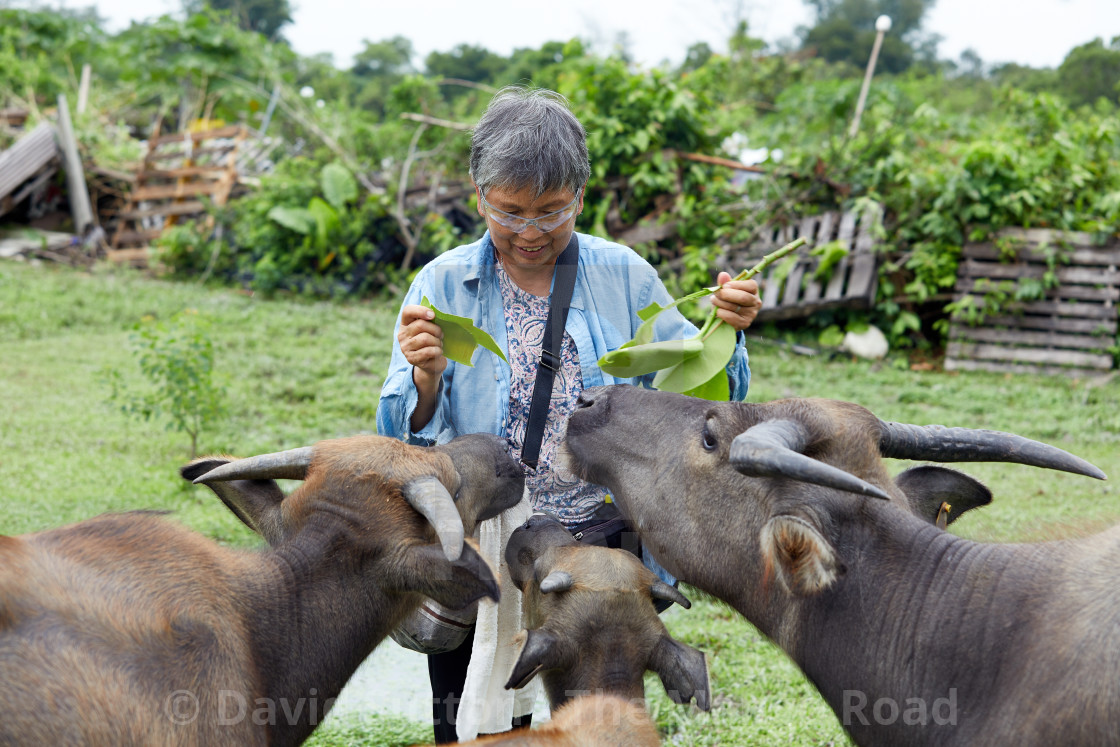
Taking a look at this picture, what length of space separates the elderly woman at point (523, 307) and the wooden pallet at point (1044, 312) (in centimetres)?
918

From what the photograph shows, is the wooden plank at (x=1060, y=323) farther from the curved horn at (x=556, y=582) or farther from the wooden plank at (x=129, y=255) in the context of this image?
the wooden plank at (x=129, y=255)

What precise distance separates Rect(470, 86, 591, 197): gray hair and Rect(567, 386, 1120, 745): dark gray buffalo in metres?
1.04

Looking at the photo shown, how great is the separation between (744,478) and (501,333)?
1.36 metres

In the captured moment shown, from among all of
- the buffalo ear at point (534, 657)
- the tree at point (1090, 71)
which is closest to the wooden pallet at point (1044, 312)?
the buffalo ear at point (534, 657)

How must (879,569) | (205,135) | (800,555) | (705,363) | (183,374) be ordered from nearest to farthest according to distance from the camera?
(800,555), (879,569), (705,363), (183,374), (205,135)

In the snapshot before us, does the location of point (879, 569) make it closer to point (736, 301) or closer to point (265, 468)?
point (736, 301)

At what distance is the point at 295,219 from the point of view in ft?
46.9

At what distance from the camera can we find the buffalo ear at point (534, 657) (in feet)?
10.7

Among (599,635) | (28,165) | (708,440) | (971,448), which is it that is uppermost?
(28,165)

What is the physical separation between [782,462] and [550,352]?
4.93ft

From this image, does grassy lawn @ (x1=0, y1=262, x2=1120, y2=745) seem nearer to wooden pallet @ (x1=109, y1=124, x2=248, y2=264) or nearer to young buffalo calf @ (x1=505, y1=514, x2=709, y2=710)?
young buffalo calf @ (x1=505, y1=514, x2=709, y2=710)

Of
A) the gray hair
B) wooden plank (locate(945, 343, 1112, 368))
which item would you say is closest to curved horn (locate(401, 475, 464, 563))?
the gray hair

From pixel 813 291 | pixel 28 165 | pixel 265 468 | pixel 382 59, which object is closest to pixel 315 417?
pixel 265 468

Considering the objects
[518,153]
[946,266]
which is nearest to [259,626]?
[518,153]
